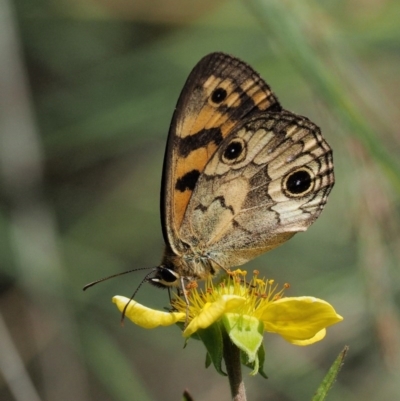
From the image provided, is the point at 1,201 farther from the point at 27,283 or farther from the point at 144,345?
the point at 144,345

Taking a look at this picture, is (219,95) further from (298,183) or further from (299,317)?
(299,317)

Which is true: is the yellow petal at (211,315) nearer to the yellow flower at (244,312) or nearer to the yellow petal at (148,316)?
the yellow flower at (244,312)

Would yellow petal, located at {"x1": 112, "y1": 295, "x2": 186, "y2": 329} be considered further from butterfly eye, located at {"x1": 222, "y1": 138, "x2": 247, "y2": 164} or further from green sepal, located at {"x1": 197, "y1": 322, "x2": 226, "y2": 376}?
butterfly eye, located at {"x1": 222, "y1": 138, "x2": 247, "y2": 164}

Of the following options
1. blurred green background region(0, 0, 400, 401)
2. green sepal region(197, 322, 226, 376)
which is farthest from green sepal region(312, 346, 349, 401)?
blurred green background region(0, 0, 400, 401)

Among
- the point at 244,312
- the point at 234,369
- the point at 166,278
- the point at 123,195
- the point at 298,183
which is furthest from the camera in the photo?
the point at 123,195

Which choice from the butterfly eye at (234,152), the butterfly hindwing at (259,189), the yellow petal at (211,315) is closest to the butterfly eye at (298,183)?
the butterfly hindwing at (259,189)

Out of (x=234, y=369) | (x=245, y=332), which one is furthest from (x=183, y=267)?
(x=234, y=369)
